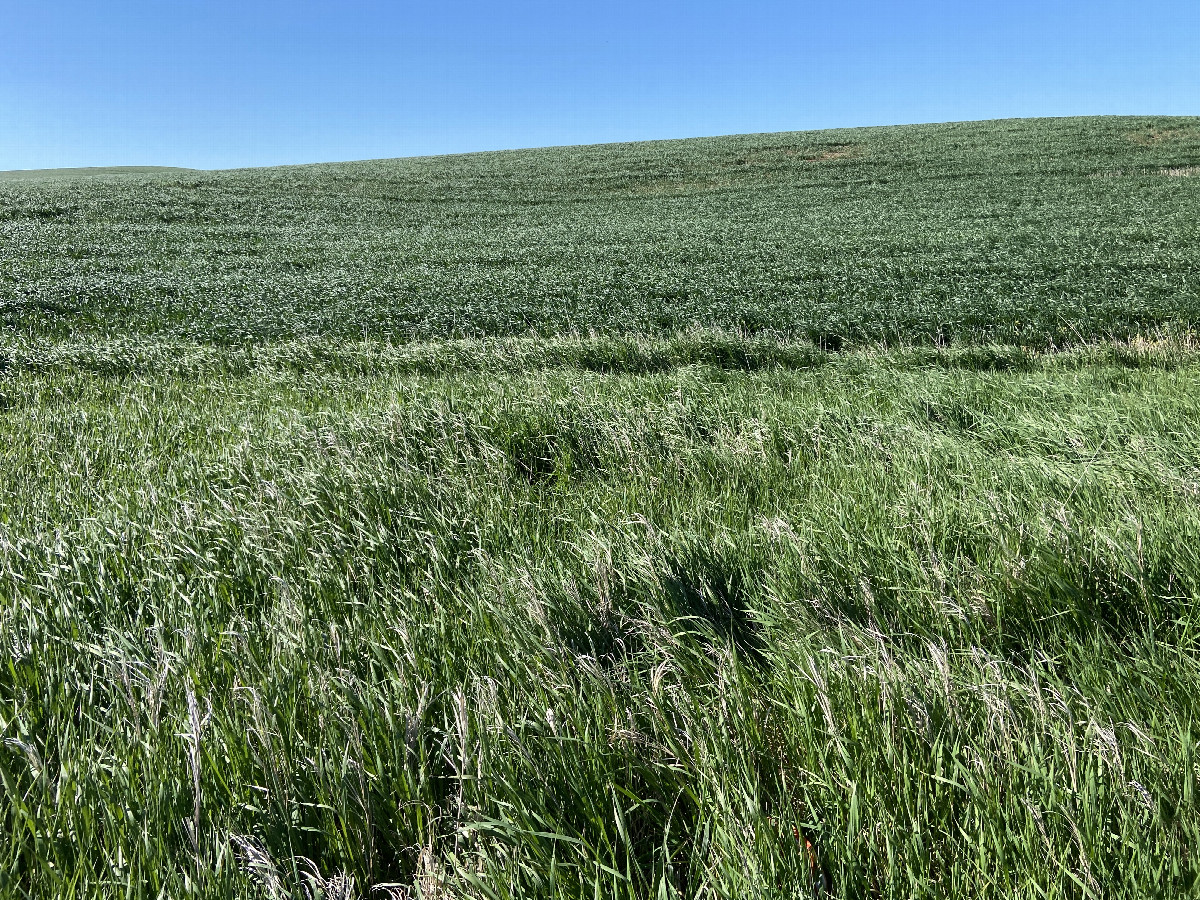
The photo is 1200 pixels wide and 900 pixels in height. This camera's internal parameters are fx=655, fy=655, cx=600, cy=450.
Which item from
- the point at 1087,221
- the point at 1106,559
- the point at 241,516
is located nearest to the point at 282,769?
the point at 241,516

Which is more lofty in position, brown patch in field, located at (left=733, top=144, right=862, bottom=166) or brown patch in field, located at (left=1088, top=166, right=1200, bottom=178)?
brown patch in field, located at (left=733, top=144, right=862, bottom=166)

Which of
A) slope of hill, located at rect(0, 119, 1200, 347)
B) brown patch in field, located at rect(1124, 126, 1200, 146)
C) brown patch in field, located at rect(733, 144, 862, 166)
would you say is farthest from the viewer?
brown patch in field, located at rect(733, 144, 862, 166)

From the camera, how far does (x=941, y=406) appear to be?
5.73 meters

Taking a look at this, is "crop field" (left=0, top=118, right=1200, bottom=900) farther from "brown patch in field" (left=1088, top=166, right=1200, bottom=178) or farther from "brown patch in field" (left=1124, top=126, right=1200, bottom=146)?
"brown patch in field" (left=1124, top=126, right=1200, bottom=146)

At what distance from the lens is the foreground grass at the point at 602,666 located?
1387 mm

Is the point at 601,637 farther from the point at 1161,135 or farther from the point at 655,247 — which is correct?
the point at 1161,135

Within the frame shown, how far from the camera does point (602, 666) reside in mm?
2170

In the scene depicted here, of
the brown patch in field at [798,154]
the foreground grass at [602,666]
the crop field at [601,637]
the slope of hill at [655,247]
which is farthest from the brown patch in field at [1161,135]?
the foreground grass at [602,666]

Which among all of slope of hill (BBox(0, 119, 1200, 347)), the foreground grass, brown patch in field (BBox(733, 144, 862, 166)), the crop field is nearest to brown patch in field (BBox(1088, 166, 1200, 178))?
slope of hill (BBox(0, 119, 1200, 347))

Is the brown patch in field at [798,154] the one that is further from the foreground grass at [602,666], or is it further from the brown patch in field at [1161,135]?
the foreground grass at [602,666]

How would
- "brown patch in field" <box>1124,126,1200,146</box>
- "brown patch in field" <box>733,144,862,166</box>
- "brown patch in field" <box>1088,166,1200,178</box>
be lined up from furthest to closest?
"brown patch in field" <box>733,144,862,166</box>
"brown patch in field" <box>1124,126,1200,146</box>
"brown patch in field" <box>1088,166,1200,178</box>

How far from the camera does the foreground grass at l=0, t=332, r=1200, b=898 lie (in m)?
1.39

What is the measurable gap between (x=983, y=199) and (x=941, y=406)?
27.6m

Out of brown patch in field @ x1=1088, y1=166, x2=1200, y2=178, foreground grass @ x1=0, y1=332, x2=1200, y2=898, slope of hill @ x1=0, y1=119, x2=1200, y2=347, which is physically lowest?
foreground grass @ x1=0, y1=332, x2=1200, y2=898
